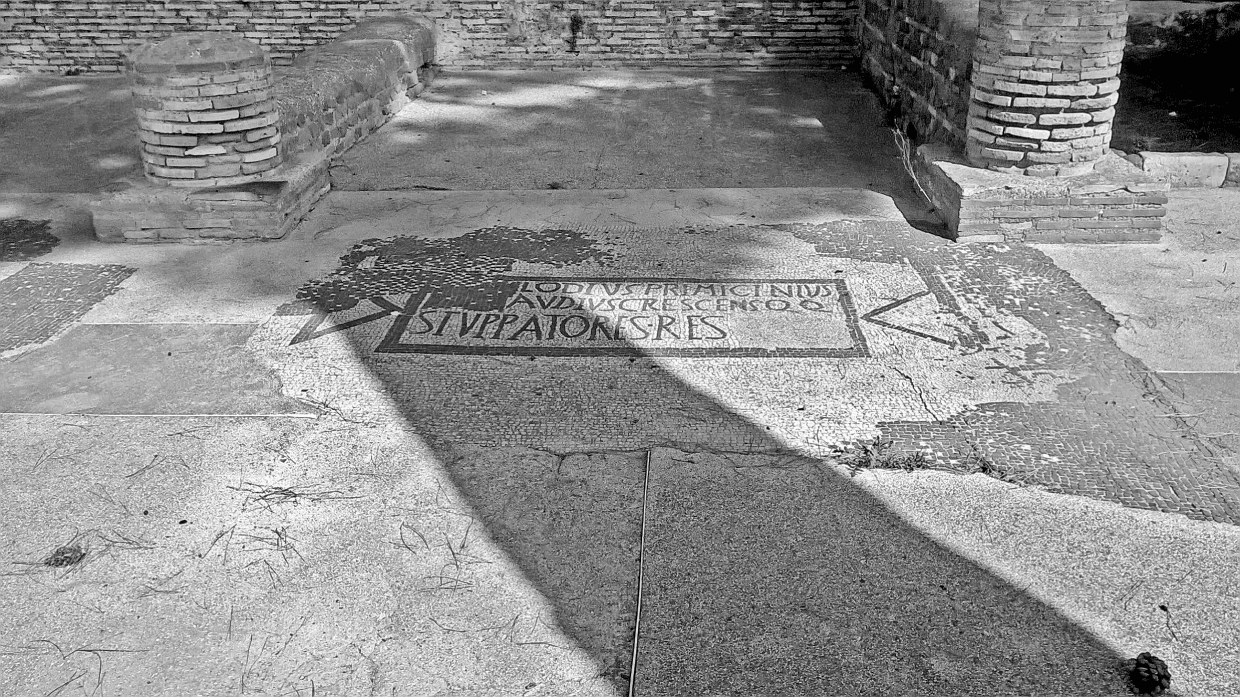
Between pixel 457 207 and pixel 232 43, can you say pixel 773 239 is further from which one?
pixel 232 43

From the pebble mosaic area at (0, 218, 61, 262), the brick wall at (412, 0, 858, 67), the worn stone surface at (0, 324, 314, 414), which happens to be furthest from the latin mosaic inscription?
the brick wall at (412, 0, 858, 67)

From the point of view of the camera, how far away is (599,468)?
3.61m

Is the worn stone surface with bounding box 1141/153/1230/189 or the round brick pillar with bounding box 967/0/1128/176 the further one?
the worn stone surface with bounding box 1141/153/1230/189

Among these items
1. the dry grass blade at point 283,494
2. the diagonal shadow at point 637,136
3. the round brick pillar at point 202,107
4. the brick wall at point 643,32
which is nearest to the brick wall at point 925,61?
the diagonal shadow at point 637,136

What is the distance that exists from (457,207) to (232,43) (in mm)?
1510

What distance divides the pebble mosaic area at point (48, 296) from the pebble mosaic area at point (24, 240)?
0.23 m

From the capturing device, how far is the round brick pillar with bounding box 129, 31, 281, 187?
5660 millimetres

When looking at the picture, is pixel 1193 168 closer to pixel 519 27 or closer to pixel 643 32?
pixel 643 32

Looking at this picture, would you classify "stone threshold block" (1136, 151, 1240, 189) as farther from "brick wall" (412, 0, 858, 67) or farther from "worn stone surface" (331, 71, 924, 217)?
"brick wall" (412, 0, 858, 67)

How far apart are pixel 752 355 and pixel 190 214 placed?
326 centimetres

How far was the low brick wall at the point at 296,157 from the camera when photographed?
19.0 feet

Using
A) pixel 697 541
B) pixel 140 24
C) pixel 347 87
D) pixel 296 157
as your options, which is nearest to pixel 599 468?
pixel 697 541

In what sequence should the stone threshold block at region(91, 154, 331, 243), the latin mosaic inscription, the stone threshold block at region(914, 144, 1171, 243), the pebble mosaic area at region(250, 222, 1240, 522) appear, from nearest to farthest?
1. the pebble mosaic area at region(250, 222, 1240, 522)
2. the latin mosaic inscription
3. the stone threshold block at region(914, 144, 1171, 243)
4. the stone threshold block at region(91, 154, 331, 243)

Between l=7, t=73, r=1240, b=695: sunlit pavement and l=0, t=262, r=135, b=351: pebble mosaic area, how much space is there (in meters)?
0.02
